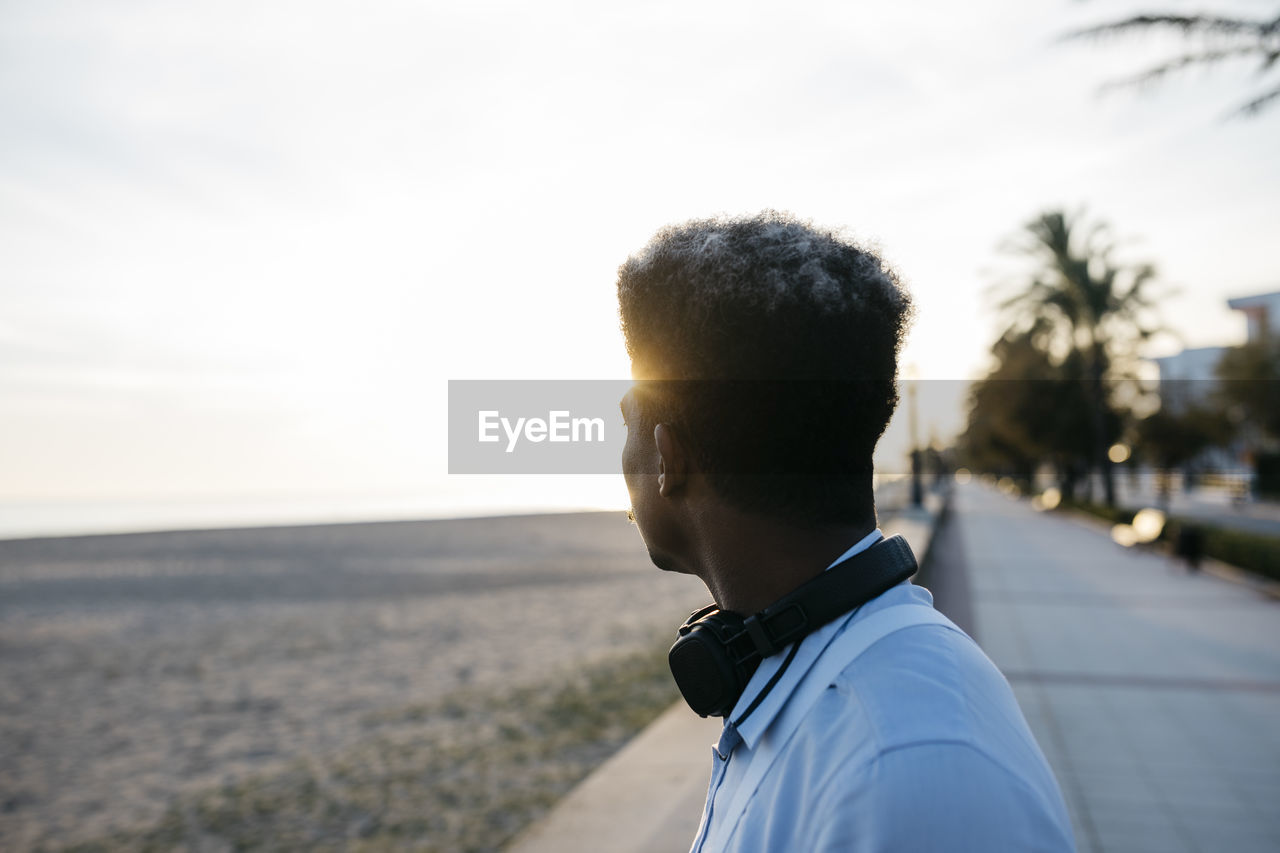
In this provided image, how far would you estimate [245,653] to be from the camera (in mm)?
13680

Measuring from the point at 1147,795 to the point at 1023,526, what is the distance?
27397 millimetres

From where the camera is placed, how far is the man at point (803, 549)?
959 millimetres

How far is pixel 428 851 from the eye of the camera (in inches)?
229

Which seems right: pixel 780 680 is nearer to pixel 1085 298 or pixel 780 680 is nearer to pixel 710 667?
pixel 710 667

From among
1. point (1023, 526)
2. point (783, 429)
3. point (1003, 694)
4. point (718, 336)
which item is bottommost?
point (1023, 526)

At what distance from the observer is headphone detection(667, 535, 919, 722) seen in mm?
1183

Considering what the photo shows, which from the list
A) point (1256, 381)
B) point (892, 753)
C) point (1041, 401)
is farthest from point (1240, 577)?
point (1041, 401)

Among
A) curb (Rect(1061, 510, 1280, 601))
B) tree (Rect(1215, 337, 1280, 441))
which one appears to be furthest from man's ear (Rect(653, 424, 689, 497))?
tree (Rect(1215, 337, 1280, 441))

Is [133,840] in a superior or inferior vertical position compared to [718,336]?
inferior

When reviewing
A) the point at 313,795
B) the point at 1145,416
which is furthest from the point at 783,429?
the point at 1145,416

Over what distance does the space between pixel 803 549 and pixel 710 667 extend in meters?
0.21

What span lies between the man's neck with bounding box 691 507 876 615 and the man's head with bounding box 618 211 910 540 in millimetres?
19

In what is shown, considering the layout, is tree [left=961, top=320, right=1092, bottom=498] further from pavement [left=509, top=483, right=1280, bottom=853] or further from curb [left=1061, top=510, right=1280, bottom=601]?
pavement [left=509, top=483, right=1280, bottom=853]

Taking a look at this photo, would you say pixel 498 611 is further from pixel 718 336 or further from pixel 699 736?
pixel 718 336
